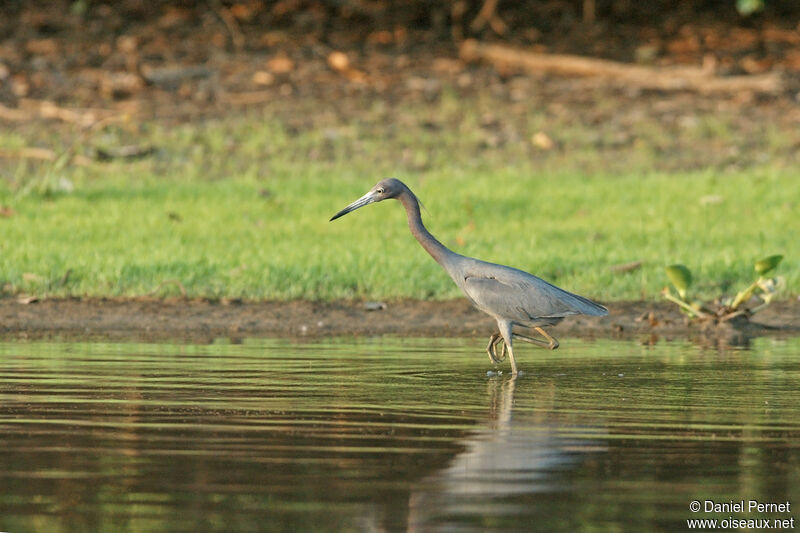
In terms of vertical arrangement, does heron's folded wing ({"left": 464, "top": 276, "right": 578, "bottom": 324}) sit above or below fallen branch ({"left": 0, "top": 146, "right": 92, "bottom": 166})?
below

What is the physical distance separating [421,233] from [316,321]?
2.13 meters

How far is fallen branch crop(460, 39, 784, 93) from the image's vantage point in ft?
73.6

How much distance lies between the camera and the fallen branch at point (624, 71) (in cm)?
2244

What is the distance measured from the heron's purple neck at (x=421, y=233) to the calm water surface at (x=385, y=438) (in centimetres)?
64

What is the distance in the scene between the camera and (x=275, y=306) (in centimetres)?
1216

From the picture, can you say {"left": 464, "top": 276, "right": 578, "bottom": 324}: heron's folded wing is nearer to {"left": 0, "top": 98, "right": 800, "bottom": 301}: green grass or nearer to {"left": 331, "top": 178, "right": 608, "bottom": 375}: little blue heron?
{"left": 331, "top": 178, "right": 608, "bottom": 375}: little blue heron

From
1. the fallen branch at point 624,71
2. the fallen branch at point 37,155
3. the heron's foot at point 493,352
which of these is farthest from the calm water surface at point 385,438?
the fallen branch at point 624,71

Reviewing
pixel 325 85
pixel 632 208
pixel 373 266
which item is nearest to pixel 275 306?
pixel 373 266

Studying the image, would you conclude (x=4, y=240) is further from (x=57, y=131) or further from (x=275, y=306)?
(x=57, y=131)

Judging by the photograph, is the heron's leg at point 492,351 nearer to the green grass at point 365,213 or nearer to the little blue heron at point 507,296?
the little blue heron at point 507,296

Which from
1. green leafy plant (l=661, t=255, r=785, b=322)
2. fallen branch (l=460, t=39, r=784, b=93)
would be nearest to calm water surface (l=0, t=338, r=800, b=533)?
green leafy plant (l=661, t=255, r=785, b=322)

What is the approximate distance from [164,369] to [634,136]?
12469mm

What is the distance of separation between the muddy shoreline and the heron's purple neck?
145 cm

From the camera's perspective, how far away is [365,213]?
52.3 ft
